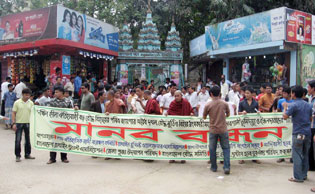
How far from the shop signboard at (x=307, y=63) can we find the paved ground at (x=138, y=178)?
7250 millimetres

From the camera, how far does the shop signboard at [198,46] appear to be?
17.4 metres

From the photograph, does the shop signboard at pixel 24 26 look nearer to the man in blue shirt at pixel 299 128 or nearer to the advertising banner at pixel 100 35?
the advertising banner at pixel 100 35

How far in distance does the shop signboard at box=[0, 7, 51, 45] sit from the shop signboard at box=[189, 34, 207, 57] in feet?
30.2

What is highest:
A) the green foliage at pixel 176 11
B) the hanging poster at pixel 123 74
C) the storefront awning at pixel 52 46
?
the green foliage at pixel 176 11

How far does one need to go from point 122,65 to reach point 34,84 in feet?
16.1

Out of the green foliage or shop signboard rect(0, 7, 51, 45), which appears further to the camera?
the green foliage

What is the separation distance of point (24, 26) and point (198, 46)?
34.4ft

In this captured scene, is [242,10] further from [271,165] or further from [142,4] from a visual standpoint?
[271,165]

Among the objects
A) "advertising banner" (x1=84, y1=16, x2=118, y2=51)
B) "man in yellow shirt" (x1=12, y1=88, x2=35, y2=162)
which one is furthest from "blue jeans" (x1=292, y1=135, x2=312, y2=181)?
"advertising banner" (x1=84, y1=16, x2=118, y2=51)

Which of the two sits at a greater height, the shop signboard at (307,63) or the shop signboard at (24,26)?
the shop signboard at (24,26)

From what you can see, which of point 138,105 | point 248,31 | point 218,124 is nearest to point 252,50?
point 248,31

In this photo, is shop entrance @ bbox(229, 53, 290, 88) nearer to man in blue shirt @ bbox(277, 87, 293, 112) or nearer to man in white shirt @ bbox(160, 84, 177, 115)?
man in white shirt @ bbox(160, 84, 177, 115)

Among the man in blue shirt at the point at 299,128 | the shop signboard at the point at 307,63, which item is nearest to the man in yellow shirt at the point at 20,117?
the man in blue shirt at the point at 299,128

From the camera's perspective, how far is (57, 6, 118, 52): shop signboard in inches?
462
